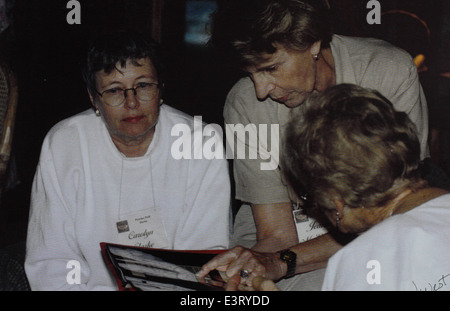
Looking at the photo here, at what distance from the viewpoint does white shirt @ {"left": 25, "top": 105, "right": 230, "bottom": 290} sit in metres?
1.67

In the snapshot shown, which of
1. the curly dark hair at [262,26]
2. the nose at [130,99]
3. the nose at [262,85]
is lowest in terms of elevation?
the nose at [130,99]

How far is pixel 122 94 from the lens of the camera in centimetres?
169

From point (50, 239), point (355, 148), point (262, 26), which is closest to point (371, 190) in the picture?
point (355, 148)

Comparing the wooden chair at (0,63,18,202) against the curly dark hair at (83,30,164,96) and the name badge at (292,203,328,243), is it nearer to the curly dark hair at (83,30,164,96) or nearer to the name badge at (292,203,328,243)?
the curly dark hair at (83,30,164,96)

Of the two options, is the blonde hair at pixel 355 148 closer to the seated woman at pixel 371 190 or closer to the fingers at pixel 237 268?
the seated woman at pixel 371 190

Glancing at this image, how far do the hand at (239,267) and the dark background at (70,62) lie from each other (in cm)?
54

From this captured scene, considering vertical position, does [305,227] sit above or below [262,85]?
below

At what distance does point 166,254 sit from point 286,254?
0.47m

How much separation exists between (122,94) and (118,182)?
31cm

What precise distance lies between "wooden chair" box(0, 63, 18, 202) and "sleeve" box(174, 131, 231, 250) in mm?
617

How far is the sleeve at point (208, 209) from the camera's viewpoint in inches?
70.1

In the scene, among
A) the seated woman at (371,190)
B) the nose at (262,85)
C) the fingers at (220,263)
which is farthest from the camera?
the nose at (262,85)

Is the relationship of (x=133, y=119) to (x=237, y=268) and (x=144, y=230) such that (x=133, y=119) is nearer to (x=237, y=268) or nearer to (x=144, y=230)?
(x=144, y=230)

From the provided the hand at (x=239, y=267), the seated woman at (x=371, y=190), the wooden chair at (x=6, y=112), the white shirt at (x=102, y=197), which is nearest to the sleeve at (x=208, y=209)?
the white shirt at (x=102, y=197)
